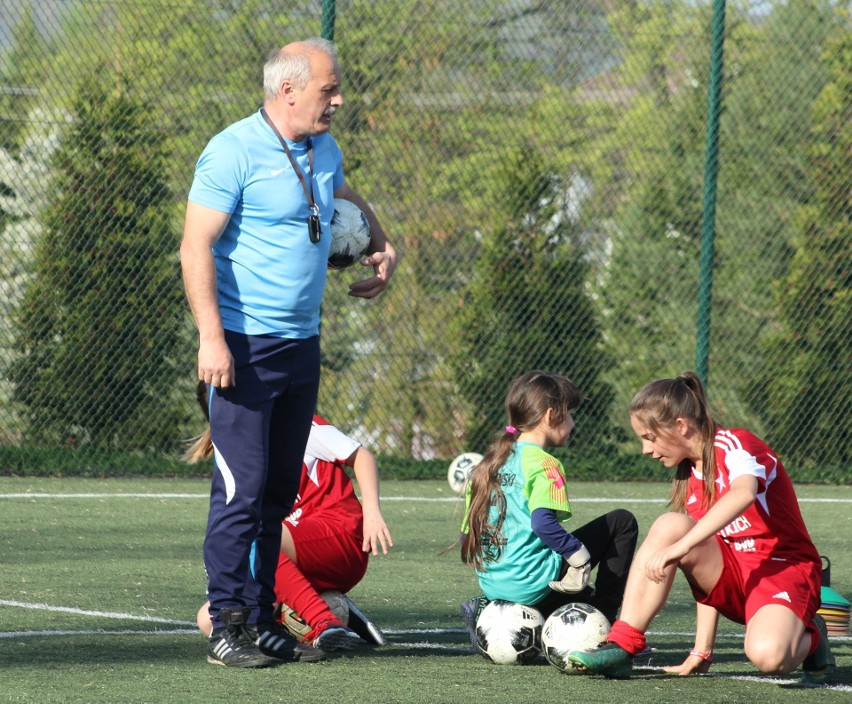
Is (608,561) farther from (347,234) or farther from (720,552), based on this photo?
(347,234)

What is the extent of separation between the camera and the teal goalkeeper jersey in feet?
13.7

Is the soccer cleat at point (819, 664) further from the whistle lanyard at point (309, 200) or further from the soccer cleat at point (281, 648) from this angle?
the whistle lanyard at point (309, 200)

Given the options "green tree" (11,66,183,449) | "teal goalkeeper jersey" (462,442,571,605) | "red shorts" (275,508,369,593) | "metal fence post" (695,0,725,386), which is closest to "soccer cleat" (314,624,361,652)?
"red shorts" (275,508,369,593)

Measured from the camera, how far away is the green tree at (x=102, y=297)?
952 cm

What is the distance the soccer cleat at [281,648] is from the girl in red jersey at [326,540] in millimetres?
152

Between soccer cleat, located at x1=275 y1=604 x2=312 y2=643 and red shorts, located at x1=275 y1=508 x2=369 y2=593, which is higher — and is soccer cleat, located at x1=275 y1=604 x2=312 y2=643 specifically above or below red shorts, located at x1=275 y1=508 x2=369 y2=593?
below

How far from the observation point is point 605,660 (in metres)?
3.79

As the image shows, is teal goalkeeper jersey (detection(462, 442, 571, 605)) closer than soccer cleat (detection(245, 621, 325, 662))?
No

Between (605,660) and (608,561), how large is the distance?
568 millimetres

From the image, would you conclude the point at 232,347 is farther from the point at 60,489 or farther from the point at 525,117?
the point at 525,117

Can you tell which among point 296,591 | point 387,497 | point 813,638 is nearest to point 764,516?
point 813,638

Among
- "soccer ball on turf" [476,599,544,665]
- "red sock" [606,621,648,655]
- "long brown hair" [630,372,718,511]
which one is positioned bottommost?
"soccer ball on turf" [476,599,544,665]

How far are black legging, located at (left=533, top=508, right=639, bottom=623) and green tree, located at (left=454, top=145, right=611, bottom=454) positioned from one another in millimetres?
6013

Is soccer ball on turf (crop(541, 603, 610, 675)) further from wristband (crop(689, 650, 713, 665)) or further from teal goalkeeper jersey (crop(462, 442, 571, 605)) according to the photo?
wristband (crop(689, 650, 713, 665))
